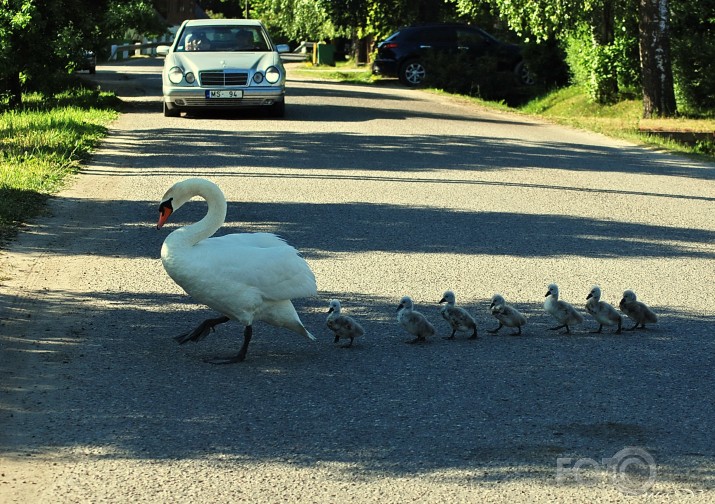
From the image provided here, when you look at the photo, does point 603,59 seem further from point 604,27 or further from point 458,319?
point 458,319

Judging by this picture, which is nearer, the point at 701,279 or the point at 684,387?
the point at 684,387

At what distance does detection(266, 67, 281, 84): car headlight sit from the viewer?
818 inches

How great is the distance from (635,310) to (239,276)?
2551 millimetres

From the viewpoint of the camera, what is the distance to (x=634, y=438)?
511cm

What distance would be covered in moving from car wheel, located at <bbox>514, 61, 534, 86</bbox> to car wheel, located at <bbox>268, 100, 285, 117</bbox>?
1548cm

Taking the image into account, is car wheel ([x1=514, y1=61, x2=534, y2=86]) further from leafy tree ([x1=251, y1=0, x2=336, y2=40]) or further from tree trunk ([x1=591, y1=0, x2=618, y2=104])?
leafy tree ([x1=251, y1=0, x2=336, y2=40])

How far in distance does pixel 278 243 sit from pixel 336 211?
498 cm

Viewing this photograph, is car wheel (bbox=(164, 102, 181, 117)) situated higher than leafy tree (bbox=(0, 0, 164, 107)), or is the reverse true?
leafy tree (bbox=(0, 0, 164, 107))

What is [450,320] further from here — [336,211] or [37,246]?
[336,211]

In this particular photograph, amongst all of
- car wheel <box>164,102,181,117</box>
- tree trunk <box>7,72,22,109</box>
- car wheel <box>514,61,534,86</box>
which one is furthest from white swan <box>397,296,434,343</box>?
car wheel <box>514,61,534,86</box>

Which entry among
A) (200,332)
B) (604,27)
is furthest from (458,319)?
(604,27)

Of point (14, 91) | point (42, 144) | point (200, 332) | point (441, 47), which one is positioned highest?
point (441, 47)

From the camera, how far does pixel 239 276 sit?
622cm

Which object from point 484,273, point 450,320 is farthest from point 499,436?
point 484,273
